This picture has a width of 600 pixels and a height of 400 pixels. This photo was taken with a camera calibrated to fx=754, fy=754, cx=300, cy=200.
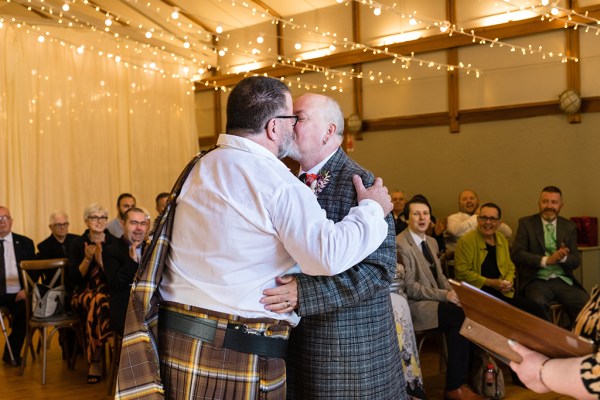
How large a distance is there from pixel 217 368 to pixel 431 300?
10.7 ft

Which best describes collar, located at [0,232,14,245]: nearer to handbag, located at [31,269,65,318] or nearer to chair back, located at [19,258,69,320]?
chair back, located at [19,258,69,320]

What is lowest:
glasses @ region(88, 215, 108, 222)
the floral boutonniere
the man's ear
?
glasses @ region(88, 215, 108, 222)

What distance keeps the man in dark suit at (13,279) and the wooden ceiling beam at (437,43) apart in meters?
4.59

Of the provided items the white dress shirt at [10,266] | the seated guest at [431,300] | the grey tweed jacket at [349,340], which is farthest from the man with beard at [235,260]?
the white dress shirt at [10,266]

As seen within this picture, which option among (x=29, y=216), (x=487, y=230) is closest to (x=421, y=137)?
(x=487, y=230)

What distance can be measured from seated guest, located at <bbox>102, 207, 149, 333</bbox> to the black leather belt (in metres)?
2.96

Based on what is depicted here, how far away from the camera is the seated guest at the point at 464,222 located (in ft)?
23.9

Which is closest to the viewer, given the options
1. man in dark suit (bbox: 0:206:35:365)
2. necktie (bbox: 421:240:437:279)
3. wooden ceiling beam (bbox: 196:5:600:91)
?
necktie (bbox: 421:240:437:279)

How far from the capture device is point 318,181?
2.40m

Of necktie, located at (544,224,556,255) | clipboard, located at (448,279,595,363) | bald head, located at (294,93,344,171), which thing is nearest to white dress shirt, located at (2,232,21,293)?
necktie, located at (544,224,556,255)

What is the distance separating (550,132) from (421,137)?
1.66 metres

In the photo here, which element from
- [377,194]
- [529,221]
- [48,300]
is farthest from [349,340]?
[529,221]

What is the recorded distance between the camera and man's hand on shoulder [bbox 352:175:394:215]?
2168mm

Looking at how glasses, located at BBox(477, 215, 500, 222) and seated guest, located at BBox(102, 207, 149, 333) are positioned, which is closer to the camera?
seated guest, located at BBox(102, 207, 149, 333)
